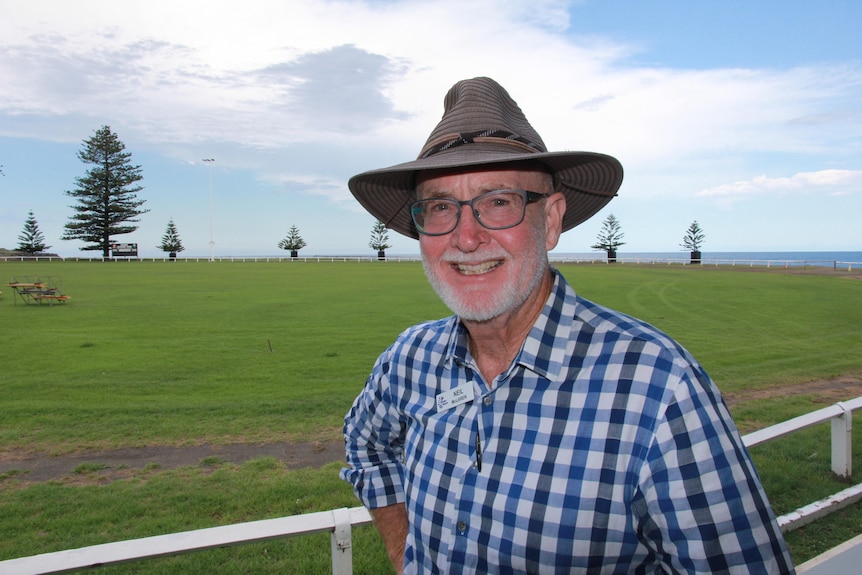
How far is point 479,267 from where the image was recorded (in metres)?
1.81

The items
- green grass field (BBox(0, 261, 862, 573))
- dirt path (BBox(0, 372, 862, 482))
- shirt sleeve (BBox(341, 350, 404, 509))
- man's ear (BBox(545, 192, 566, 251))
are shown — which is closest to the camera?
man's ear (BBox(545, 192, 566, 251))

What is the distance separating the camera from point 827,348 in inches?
503

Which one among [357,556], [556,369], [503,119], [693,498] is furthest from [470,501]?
[357,556]

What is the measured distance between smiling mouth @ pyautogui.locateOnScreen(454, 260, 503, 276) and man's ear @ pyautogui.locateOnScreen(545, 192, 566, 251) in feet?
0.79

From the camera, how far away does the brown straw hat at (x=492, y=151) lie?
1.76m

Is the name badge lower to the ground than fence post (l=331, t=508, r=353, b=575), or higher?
higher

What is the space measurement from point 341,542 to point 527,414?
1.18 m

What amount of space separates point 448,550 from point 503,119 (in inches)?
49.5

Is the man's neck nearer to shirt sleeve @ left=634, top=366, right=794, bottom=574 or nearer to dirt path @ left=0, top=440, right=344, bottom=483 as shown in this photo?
shirt sleeve @ left=634, top=366, right=794, bottom=574

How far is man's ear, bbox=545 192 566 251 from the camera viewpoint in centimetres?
197

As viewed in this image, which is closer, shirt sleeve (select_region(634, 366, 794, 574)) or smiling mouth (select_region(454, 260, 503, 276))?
shirt sleeve (select_region(634, 366, 794, 574))

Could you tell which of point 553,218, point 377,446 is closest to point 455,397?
point 377,446

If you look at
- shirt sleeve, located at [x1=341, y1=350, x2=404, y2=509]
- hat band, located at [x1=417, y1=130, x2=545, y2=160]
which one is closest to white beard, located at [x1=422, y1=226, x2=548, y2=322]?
hat band, located at [x1=417, y1=130, x2=545, y2=160]

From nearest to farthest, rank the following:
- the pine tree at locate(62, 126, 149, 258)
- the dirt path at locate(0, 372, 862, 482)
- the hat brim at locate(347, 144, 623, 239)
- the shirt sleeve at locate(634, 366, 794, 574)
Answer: the shirt sleeve at locate(634, 366, 794, 574)
the hat brim at locate(347, 144, 623, 239)
the dirt path at locate(0, 372, 862, 482)
the pine tree at locate(62, 126, 149, 258)
